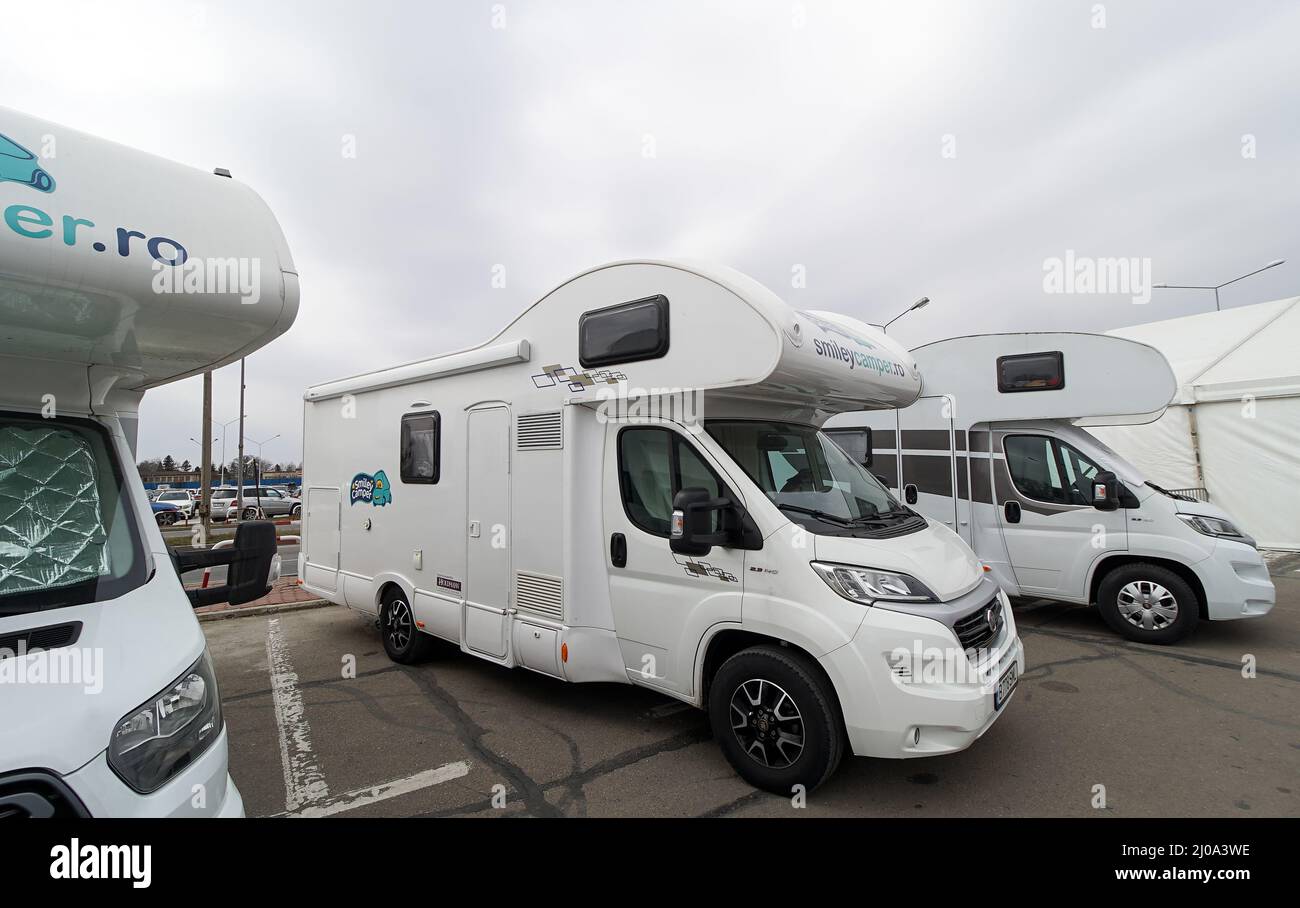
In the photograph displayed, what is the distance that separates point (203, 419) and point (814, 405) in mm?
16464

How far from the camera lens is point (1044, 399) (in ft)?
23.5

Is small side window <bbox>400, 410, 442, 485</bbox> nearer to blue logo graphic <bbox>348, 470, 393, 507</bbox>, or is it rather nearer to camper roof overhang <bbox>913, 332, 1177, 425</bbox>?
blue logo graphic <bbox>348, 470, 393, 507</bbox>

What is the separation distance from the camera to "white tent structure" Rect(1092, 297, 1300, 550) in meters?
12.7

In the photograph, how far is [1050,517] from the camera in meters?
7.01

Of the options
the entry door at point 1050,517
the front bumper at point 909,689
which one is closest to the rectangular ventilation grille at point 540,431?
the front bumper at point 909,689

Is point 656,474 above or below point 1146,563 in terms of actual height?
above

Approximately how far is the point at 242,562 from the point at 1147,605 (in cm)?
793

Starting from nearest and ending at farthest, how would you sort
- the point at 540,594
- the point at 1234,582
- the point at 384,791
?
the point at 384,791, the point at 540,594, the point at 1234,582

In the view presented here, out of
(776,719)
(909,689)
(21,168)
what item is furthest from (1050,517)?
(21,168)

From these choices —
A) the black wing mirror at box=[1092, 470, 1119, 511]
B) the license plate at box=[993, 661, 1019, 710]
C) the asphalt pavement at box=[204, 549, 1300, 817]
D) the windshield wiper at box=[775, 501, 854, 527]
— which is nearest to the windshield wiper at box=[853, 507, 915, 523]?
the windshield wiper at box=[775, 501, 854, 527]

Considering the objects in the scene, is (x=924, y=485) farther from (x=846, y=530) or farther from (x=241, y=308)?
(x=241, y=308)

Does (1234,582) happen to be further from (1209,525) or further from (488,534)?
(488,534)
